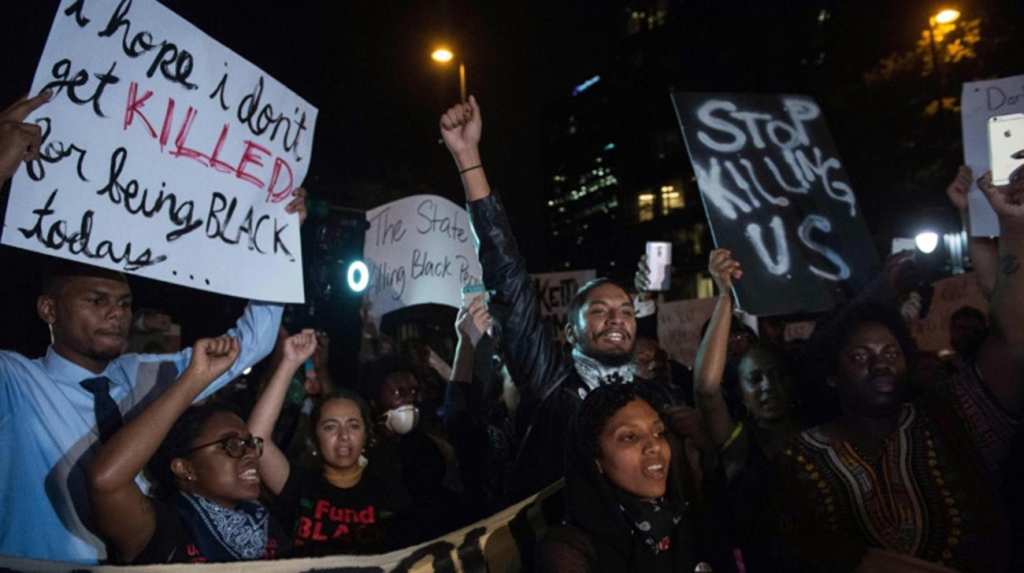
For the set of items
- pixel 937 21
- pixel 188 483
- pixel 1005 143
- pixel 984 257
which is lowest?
pixel 188 483

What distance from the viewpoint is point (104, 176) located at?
2635 mm

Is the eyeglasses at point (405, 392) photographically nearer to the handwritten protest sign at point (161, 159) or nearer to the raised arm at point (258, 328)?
the raised arm at point (258, 328)

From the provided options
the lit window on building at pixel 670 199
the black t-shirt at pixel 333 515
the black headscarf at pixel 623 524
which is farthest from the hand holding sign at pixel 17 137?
the lit window on building at pixel 670 199

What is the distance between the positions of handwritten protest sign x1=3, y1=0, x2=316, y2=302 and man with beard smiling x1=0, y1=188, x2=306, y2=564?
0.24 m

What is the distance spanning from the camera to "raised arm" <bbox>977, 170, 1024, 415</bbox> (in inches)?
92.7

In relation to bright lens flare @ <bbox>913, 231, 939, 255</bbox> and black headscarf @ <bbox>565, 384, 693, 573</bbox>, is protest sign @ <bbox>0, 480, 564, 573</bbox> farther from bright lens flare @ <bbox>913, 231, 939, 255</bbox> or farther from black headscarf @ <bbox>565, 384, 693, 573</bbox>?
bright lens flare @ <bbox>913, 231, 939, 255</bbox>

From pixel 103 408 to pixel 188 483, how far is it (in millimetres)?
396

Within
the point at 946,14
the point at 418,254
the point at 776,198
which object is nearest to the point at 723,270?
the point at 776,198

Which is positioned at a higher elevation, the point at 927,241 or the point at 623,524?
the point at 927,241

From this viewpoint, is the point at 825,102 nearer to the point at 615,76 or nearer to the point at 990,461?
the point at 990,461

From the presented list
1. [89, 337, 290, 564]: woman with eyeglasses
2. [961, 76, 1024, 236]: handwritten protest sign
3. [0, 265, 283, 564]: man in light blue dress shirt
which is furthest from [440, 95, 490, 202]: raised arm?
[961, 76, 1024, 236]: handwritten protest sign

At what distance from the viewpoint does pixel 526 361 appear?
3.10m

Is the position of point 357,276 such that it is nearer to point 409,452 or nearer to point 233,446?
point 409,452

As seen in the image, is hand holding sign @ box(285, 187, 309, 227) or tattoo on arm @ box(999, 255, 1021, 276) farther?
hand holding sign @ box(285, 187, 309, 227)
